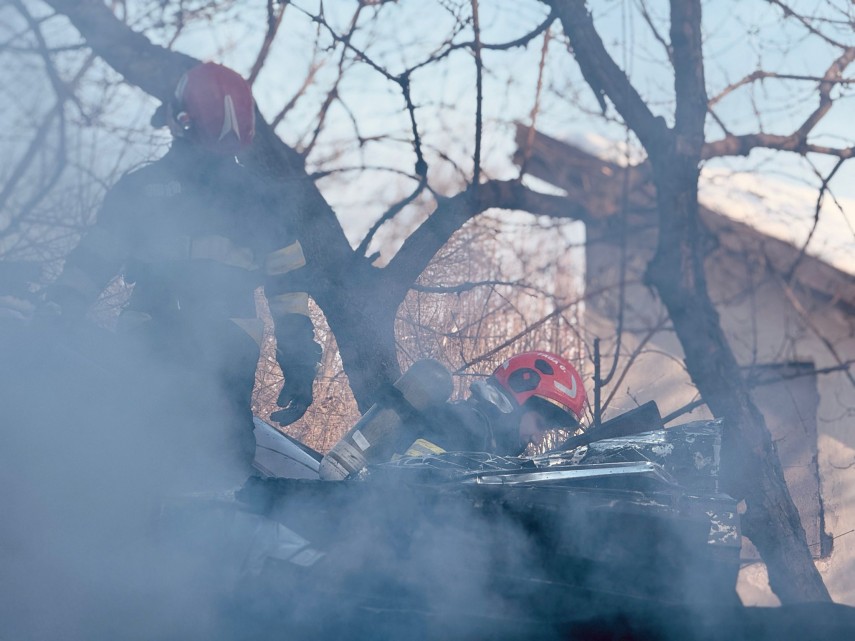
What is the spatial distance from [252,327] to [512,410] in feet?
3.64

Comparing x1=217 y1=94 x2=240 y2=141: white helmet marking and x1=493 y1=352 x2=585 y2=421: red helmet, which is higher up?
x1=217 y1=94 x2=240 y2=141: white helmet marking

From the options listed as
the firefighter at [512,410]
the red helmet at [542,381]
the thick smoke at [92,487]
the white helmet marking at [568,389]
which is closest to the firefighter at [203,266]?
the thick smoke at [92,487]

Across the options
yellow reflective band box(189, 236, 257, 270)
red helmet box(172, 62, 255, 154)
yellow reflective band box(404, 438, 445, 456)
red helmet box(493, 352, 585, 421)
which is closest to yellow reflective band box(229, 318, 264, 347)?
yellow reflective band box(189, 236, 257, 270)

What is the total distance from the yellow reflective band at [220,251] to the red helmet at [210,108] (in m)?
0.40

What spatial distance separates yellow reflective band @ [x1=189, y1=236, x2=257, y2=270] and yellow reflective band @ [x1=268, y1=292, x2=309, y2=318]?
0.18 metres

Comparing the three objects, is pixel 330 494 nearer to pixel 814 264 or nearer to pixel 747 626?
pixel 747 626

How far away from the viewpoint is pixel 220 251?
11.2 feet

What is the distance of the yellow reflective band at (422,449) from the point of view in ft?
9.99

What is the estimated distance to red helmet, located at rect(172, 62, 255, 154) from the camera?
346cm

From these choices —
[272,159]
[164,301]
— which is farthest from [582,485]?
[272,159]

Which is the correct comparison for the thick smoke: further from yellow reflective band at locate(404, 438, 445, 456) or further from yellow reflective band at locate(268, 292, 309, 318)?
yellow reflective band at locate(404, 438, 445, 456)

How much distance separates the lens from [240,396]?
11.3 feet

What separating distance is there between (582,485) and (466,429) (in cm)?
102

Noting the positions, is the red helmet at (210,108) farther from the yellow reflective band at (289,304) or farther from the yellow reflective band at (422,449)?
the yellow reflective band at (422,449)
